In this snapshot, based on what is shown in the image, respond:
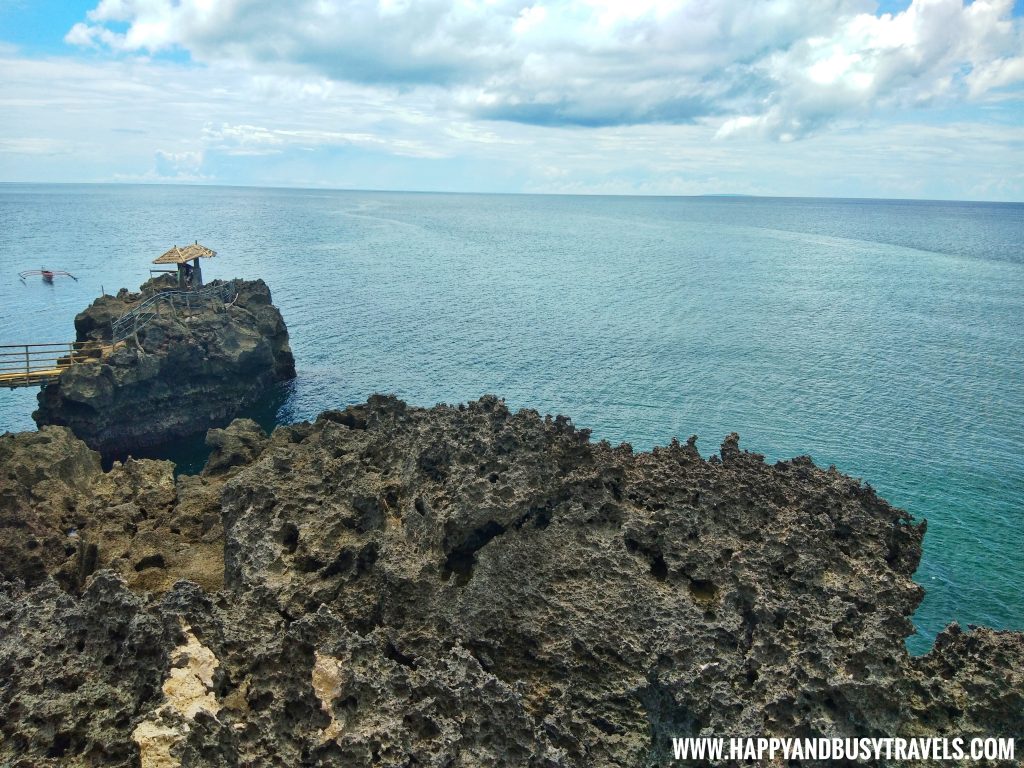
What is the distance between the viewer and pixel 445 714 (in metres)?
12.7

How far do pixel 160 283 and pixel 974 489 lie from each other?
57.8 meters

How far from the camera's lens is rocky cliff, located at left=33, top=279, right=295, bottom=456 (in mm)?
43344

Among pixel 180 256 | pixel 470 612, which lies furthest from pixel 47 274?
pixel 470 612

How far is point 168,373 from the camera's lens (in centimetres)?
4731

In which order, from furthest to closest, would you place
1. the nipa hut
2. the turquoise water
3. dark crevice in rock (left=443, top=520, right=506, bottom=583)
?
the nipa hut < the turquoise water < dark crevice in rock (left=443, top=520, right=506, bottom=583)

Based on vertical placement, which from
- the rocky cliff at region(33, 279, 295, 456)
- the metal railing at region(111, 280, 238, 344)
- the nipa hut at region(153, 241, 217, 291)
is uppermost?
the nipa hut at region(153, 241, 217, 291)

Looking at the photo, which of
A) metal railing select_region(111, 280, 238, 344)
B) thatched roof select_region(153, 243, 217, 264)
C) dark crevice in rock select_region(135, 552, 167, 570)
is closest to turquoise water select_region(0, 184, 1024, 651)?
metal railing select_region(111, 280, 238, 344)

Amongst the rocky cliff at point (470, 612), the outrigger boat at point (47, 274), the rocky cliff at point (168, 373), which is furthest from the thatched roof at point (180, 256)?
the outrigger boat at point (47, 274)

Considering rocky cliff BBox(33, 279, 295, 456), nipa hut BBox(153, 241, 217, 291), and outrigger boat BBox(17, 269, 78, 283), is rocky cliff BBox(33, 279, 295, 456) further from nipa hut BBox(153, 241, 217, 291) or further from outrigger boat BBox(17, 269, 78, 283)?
outrigger boat BBox(17, 269, 78, 283)

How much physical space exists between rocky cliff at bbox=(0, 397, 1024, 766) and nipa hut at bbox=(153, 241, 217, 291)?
3239 centimetres

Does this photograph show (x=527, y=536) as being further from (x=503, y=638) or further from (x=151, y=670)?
(x=151, y=670)

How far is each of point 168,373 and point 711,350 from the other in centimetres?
4608

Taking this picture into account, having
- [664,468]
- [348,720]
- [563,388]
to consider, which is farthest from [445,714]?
[563,388]

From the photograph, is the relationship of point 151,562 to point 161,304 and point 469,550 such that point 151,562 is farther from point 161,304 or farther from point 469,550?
point 161,304
